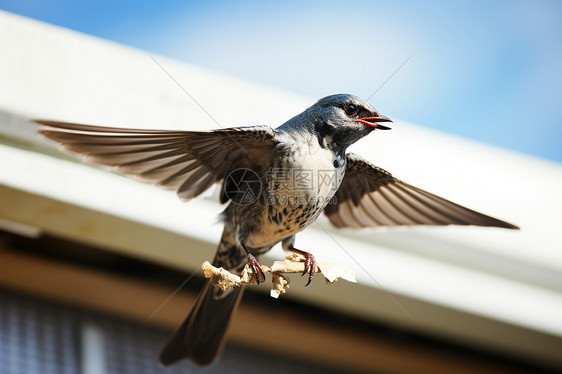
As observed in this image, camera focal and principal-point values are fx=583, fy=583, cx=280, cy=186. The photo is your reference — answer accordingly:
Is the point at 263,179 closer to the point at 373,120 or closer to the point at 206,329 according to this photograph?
the point at 373,120

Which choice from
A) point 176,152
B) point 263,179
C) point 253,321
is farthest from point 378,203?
point 253,321

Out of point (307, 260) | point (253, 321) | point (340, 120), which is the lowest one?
point (253, 321)

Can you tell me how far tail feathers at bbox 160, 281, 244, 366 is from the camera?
5.87 feet

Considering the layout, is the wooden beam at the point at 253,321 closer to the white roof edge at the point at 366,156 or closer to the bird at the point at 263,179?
the white roof edge at the point at 366,156

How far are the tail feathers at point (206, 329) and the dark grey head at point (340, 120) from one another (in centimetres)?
64

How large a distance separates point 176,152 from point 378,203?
65 cm

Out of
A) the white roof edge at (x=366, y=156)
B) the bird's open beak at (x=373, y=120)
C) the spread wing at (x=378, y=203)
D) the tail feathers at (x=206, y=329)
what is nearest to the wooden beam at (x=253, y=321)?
the white roof edge at (x=366, y=156)

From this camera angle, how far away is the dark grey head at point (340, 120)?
131cm

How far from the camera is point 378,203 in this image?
5.96 ft

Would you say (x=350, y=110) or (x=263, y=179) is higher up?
(x=350, y=110)

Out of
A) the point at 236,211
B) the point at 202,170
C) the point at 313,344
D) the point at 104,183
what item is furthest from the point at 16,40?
the point at 313,344

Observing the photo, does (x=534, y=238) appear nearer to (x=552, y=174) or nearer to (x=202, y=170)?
(x=552, y=174)

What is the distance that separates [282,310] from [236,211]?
144 cm

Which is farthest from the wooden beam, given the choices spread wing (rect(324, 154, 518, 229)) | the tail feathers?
spread wing (rect(324, 154, 518, 229))
